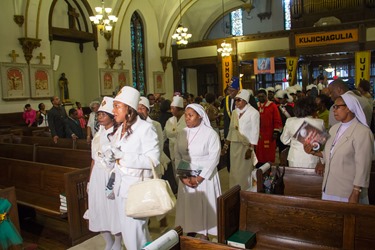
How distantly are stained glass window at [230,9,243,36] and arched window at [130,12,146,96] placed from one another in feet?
Answer: 21.5

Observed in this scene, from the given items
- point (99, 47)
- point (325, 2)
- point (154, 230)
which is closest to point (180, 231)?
point (154, 230)

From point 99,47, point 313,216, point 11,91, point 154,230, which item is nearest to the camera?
point 313,216

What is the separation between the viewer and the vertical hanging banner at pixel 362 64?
13.0 m

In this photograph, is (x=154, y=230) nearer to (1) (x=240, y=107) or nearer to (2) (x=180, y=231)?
(1) (x=240, y=107)

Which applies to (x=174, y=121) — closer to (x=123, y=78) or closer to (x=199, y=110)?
(x=199, y=110)

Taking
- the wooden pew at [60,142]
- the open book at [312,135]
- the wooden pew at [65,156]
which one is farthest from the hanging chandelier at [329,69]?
the wooden pew at [65,156]

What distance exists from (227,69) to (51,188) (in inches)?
480

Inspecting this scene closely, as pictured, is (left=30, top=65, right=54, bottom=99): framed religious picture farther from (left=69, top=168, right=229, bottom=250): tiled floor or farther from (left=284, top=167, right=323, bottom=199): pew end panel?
(left=284, top=167, right=323, bottom=199): pew end panel

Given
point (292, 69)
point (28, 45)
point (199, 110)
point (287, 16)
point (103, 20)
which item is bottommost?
point (199, 110)

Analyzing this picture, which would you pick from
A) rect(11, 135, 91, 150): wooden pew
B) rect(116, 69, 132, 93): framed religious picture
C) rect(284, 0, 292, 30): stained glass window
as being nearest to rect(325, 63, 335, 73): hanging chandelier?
rect(284, 0, 292, 30): stained glass window

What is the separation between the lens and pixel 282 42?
14.6 metres

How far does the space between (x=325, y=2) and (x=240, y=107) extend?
1298 centimetres

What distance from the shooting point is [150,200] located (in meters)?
2.39

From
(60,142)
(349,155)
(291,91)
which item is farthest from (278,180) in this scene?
(291,91)
